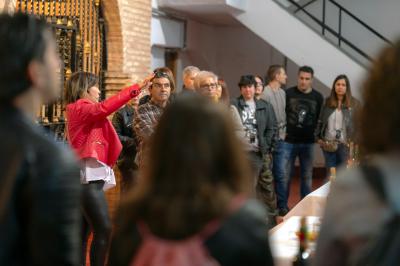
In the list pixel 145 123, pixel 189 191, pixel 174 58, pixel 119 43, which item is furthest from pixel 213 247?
pixel 174 58

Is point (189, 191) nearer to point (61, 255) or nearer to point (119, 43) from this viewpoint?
point (61, 255)

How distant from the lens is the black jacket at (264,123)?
32.6ft

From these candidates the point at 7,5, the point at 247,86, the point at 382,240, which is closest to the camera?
the point at 382,240

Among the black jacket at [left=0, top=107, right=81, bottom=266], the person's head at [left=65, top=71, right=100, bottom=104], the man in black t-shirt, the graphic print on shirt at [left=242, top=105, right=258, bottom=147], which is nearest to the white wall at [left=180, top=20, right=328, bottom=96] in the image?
the man in black t-shirt

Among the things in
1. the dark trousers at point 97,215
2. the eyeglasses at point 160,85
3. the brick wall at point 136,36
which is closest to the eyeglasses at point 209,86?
the eyeglasses at point 160,85

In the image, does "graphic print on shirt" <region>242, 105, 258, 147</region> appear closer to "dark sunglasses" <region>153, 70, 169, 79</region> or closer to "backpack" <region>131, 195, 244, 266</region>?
"dark sunglasses" <region>153, 70, 169, 79</region>

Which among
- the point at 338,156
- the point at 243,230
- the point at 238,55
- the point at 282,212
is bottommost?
the point at 282,212

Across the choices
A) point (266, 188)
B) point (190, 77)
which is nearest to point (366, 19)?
point (266, 188)

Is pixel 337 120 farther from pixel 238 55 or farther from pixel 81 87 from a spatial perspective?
pixel 238 55

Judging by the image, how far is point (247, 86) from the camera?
9.98 metres

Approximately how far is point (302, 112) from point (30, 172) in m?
8.85

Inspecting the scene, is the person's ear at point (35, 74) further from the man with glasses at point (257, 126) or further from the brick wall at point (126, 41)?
the brick wall at point (126, 41)

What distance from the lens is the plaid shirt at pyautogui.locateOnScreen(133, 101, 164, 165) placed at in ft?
24.7

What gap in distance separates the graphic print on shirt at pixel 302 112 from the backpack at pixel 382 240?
8865 mm
